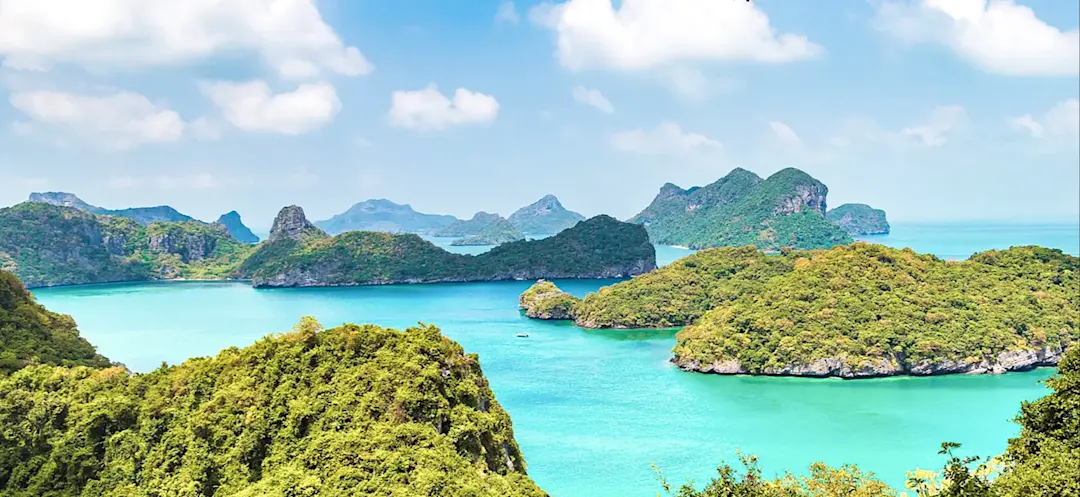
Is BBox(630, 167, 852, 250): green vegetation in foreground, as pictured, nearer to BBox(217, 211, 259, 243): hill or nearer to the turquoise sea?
the turquoise sea

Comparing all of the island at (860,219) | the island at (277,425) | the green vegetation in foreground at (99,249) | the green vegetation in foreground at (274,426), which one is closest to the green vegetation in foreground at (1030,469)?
the island at (277,425)

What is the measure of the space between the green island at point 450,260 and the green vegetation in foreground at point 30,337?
6267 centimetres

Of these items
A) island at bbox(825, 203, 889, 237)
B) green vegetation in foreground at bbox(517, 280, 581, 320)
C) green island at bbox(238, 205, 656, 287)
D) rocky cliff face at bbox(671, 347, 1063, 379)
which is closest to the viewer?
rocky cliff face at bbox(671, 347, 1063, 379)

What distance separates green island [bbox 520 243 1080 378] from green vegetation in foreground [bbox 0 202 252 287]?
78.7 meters

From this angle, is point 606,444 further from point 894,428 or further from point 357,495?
point 357,495

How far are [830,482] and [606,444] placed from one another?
1161 centimetres

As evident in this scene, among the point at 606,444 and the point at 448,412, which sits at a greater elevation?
the point at 448,412

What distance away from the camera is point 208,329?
5162 centimetres

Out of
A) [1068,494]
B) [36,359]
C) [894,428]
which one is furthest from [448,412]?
[894,428]

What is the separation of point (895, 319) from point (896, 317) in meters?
0.14

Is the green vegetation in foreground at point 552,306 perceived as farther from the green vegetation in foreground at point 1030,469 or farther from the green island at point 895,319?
the green vegetation in foreground at point 1030,469

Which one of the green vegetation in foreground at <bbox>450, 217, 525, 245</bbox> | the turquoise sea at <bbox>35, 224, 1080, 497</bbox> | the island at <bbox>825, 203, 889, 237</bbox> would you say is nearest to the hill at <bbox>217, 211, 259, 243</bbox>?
the green vegetation in foreground at <bbox>450, 217, 525, 245</bbox>

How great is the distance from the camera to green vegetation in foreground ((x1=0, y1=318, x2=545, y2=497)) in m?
14.6

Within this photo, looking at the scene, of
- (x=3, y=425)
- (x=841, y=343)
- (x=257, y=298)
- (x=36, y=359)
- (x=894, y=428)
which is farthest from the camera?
(x=257, y=298)
